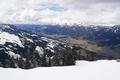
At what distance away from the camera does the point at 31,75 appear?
102 feet

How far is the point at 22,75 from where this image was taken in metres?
31.3

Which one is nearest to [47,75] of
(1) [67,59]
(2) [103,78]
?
(2) [103,78]

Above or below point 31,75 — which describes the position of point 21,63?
below

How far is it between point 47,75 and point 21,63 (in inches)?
4596

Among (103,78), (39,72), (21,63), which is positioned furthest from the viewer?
(21,63)

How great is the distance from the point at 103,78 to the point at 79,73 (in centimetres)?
395

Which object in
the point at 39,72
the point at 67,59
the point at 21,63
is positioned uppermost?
the point at 39,72

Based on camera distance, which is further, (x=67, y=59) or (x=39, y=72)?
(x=67, y=59)

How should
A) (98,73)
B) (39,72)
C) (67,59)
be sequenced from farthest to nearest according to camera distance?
(67,59), (39,72), (98,73)

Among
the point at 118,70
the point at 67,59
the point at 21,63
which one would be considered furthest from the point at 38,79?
the point at 21,63

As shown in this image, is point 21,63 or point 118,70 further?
point 21,63

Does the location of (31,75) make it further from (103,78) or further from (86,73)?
(103,78)

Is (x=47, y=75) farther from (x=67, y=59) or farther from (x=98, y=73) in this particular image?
(x=67, y=59)

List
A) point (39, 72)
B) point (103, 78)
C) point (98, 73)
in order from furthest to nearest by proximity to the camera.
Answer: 1. point (39, 72)
2. point (98, 73)
3. point (103, 78)
